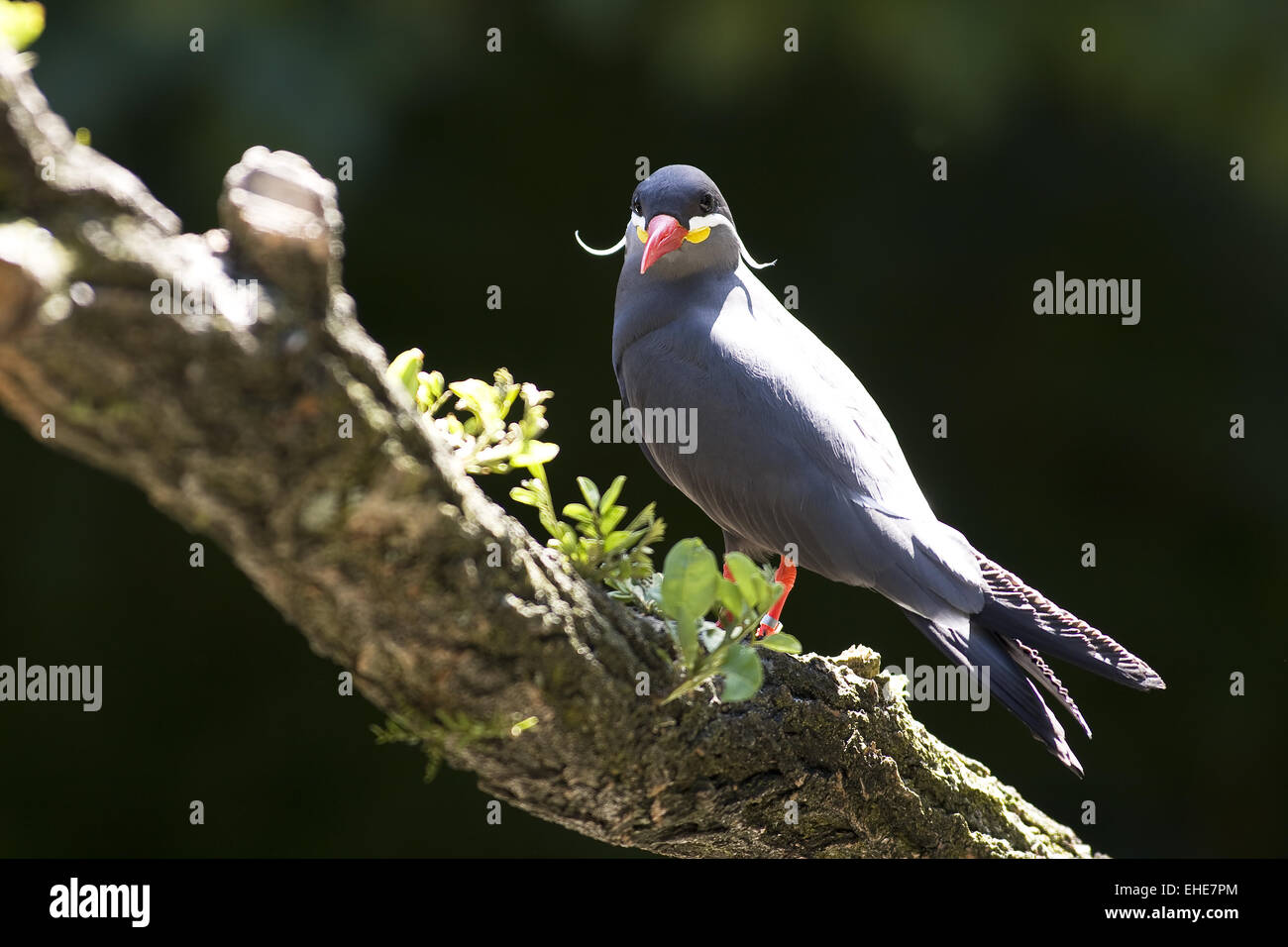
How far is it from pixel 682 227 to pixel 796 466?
1.81 feet

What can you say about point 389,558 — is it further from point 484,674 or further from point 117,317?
point 117,317

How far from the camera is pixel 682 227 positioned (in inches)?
88.0

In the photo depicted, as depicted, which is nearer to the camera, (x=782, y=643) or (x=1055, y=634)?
(x=782, y=643)

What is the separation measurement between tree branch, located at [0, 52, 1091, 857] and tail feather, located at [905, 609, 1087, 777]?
0.54 m

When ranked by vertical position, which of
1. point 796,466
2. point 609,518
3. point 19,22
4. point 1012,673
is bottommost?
point 1012,673

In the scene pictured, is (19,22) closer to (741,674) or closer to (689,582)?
(689,582)

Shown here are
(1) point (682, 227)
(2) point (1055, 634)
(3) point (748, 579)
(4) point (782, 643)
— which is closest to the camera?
(3) point (748, 579)

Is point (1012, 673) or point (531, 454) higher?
point (531, 454)

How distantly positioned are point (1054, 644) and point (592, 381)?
1.94m

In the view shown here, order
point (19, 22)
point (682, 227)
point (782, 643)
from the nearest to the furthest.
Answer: point (19, 22), point (782, 643), point (682, 227)

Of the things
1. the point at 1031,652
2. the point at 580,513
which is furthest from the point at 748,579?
the point at 1031,652

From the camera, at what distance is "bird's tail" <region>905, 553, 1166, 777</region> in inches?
76.1

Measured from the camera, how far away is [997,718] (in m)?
3.69
